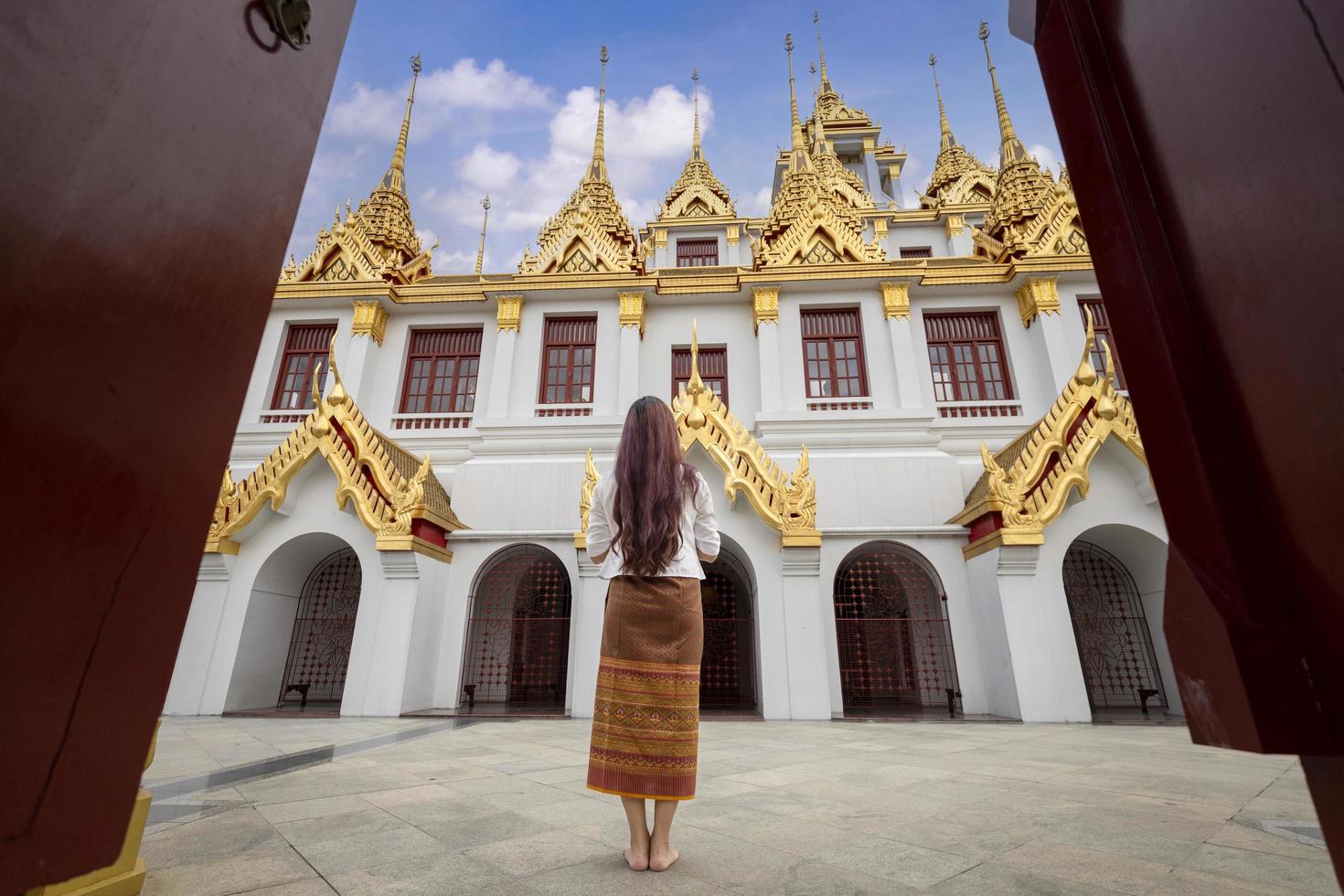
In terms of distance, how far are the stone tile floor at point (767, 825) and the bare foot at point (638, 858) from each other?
40 mm

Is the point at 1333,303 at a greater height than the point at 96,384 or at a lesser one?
greater

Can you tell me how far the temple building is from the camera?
331 inches

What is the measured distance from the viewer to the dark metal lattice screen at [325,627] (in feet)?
32.7

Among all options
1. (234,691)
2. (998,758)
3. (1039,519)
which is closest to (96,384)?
(998,758)

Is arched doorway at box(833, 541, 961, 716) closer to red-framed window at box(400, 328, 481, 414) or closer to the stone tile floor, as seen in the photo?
the stone tile floor

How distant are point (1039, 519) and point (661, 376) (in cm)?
668

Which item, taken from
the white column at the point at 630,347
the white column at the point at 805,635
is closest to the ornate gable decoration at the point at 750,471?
the white column at the point at 805,635

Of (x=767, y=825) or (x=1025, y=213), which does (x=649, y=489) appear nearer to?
(x=767, y=825)

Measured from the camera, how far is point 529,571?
11.0 meters

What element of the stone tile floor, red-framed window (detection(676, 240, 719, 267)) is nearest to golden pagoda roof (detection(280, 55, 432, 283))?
red-framed window (detection(676, 240, 719, 267))

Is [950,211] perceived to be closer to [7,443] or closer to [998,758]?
[998,758]

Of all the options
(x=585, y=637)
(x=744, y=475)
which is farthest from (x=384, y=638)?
(x=744, y=475)

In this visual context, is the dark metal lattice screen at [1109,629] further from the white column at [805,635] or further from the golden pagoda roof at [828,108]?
the golden pagoda roof at [828,108]

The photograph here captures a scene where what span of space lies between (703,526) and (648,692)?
2.38 feet
